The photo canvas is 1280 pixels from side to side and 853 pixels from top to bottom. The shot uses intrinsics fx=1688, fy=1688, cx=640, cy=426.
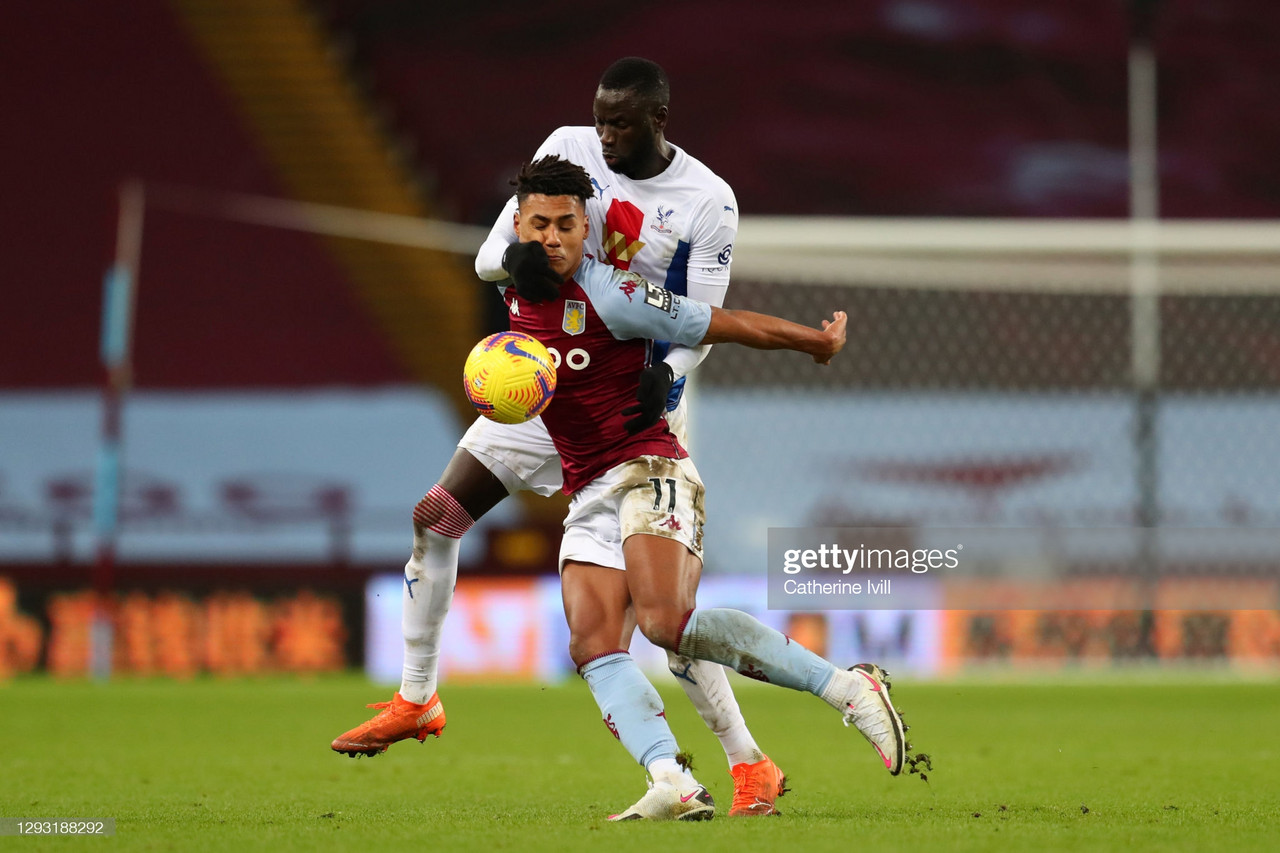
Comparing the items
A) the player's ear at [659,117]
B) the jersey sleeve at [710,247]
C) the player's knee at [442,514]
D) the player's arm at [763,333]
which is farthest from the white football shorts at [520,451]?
the player's ear at [659,117]

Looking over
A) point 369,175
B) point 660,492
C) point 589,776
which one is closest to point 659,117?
point 660,492

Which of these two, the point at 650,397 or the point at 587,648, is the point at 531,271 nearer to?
the point at 650,397

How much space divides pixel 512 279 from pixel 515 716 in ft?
15.5

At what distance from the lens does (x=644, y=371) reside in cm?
446

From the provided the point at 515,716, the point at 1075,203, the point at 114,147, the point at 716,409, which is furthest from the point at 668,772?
the point at 114,147

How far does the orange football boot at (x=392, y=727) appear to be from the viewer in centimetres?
498

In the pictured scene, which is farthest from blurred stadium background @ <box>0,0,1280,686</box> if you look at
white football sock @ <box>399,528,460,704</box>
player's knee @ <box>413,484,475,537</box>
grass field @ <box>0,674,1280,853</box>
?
player's knee @ <box>413,484,475,537</box>

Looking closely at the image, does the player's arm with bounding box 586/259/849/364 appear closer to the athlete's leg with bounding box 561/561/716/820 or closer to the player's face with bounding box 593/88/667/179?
the player's face with bounding box 593/88/667/179

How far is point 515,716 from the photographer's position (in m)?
8.68

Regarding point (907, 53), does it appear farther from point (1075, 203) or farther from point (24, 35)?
point (24, 35)

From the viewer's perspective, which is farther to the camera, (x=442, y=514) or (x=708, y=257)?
(x=442, y=514)

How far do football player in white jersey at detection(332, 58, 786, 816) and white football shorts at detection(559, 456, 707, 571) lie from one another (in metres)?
0.15

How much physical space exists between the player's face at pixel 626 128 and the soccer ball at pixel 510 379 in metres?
0.62

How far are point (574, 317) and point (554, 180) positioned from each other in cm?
38
